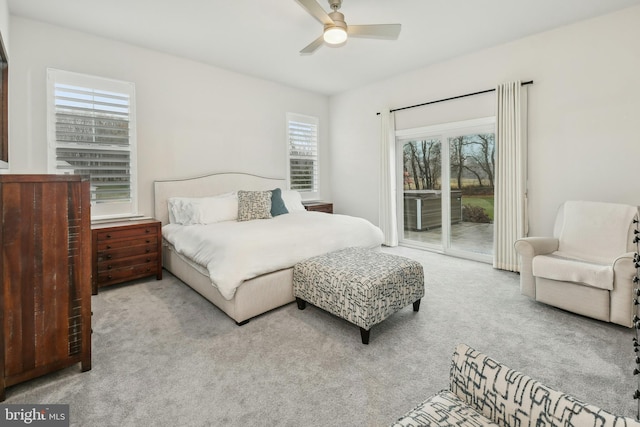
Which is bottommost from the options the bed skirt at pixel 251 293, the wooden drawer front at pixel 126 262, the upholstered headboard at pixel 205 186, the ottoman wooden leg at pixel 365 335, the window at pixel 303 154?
the ottoman wooden leg at pixel 365 335

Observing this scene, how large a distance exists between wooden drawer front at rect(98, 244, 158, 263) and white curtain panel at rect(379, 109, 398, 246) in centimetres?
355

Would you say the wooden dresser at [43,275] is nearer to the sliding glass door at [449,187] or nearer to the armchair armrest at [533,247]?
the armchair armrest at [533,247]

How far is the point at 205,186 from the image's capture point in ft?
14.8

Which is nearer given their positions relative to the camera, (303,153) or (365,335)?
(365,335)

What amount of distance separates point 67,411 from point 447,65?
5.33 m

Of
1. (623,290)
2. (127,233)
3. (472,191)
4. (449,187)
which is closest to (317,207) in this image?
(449,187)

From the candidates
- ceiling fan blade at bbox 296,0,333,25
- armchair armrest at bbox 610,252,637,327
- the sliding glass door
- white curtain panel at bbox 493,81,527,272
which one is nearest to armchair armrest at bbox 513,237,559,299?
armchair armrest at bbox 610,252,637,327

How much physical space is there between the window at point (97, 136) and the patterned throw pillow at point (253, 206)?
1.34 meters

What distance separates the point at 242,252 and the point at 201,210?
1.50m

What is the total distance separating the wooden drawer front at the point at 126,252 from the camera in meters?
3.26

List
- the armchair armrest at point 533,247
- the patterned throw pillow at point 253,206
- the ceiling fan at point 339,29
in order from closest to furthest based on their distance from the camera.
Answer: the ceiling fan at point 339,29 → the armchair armrest at point 533,247 → the patterned throw pillow at point 253,206

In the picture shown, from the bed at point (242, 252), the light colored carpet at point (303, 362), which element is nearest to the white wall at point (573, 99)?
the light colored carpet at point (303, 362)

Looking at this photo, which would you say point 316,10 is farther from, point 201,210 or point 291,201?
point 291,201

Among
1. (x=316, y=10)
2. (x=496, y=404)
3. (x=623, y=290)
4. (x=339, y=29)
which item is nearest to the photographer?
(x=496, y=404)
